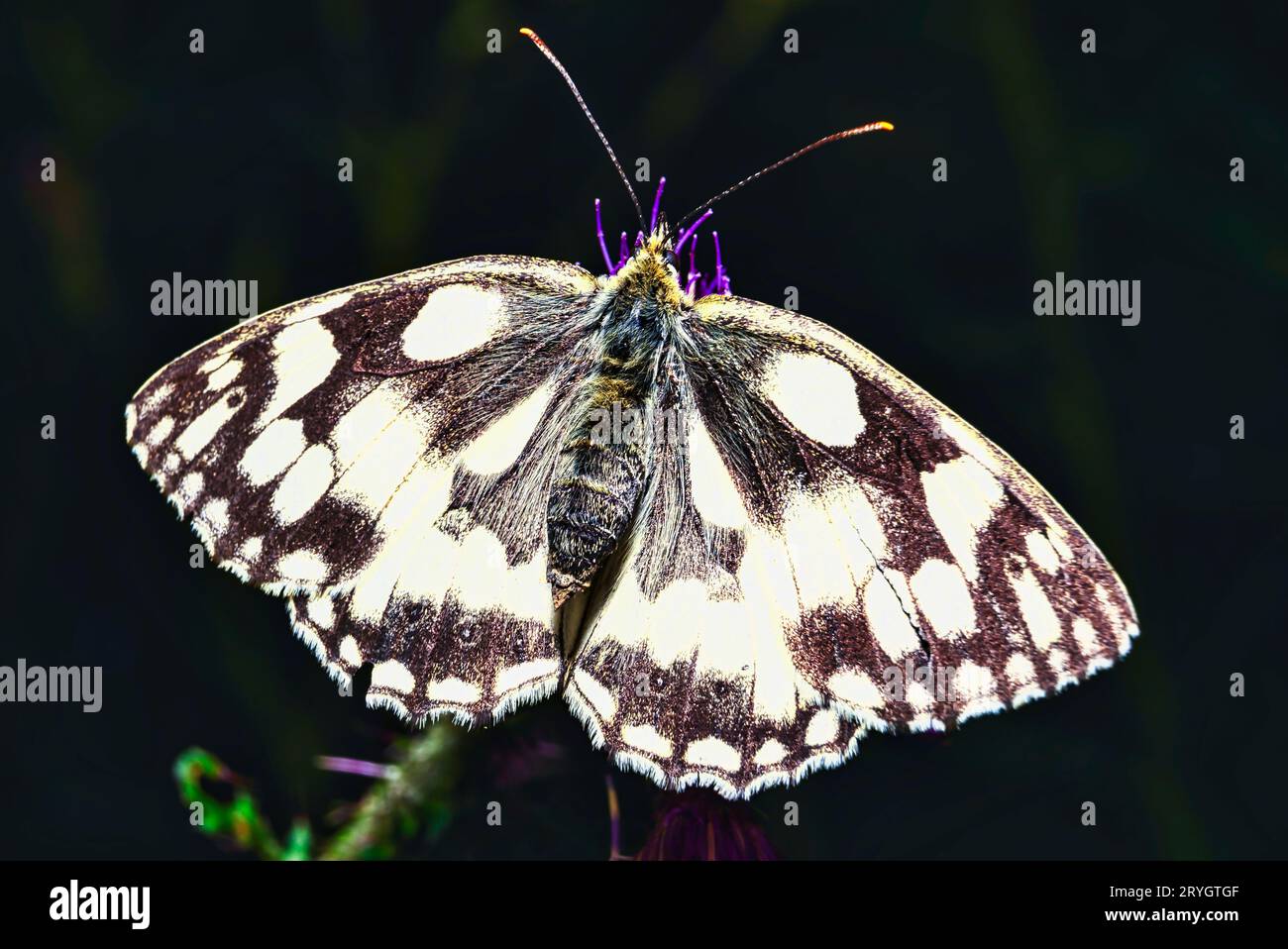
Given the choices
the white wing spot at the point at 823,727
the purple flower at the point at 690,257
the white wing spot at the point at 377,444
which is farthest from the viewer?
the purple flower at the point at 690,257

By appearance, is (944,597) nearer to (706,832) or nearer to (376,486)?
(706,832)

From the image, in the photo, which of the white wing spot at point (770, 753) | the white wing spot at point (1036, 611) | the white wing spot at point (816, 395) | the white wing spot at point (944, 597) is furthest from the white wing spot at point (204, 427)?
the white wing spot at point (1036, 611)

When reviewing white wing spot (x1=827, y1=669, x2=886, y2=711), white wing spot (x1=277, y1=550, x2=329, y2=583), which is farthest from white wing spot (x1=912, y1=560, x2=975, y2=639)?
white wing spot (x1=277, y1=550, x2=329, y2=583)

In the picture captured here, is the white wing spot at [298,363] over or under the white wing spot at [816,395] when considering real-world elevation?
over

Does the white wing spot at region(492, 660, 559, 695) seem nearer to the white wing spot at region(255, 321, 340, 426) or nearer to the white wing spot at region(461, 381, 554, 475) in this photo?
the white wing spot at region(461, 381, 554, 475)

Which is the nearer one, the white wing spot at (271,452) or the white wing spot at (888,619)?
the white wing spot at (888,619)

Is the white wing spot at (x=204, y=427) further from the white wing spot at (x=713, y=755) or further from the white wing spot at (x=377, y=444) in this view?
the white wing spot at (x=713, y=755)
